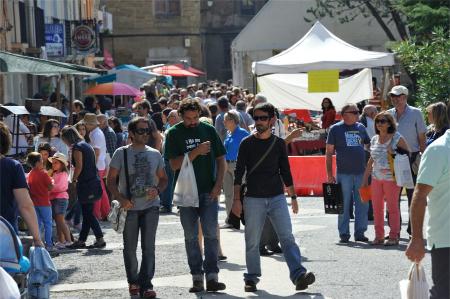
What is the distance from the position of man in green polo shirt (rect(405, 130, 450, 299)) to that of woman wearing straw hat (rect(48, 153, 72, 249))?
25.8ft

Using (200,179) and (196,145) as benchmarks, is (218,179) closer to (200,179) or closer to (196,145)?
(200,179)

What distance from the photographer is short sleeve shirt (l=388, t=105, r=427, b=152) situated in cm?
1376

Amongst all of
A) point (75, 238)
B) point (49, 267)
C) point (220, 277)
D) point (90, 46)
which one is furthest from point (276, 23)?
point (49, 267)

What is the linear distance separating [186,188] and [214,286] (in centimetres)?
95

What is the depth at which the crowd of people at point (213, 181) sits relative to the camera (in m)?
8.52

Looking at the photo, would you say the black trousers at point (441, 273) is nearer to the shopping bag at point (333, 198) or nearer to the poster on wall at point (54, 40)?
the shopping bag at point (333, 198)

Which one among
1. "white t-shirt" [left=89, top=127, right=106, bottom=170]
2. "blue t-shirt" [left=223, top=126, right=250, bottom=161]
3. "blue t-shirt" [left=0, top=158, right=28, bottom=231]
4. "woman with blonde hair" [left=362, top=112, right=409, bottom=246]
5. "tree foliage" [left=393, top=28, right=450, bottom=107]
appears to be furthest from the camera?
"tree foliage" [left=393, top=28, right=450, bottom=107]

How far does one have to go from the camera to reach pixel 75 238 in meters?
15.3

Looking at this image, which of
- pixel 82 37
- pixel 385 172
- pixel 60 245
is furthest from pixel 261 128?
pixel 82 37

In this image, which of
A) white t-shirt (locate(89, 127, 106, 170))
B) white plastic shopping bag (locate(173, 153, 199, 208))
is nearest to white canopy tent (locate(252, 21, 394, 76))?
white t-shirt (locate(89, 127, 106, 170))

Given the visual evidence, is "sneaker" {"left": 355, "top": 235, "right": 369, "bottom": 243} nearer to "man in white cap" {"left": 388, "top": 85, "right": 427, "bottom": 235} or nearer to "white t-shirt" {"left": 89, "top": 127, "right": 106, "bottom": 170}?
"man in white cap" {"left": 388, "top": 85, "right": 427, "bottom": 235}

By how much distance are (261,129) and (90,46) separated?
22783 millimetres

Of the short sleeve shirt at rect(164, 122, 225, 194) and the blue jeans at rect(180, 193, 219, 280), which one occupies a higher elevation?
the short sleeve shirt at rect(164, 122, 225, 194)

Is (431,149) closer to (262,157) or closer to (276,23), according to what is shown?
(262,157)
